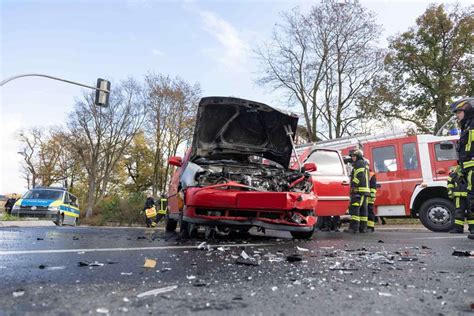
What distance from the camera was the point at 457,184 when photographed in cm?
771

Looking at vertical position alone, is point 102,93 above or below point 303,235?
above

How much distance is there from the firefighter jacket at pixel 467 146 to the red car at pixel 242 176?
2.23 m

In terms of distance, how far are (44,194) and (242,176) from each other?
1357 cm

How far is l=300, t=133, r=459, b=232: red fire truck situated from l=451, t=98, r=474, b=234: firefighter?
2529 mm

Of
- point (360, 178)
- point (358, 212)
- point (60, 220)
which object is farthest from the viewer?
point (60, 220)

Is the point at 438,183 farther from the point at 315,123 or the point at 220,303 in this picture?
the point at 315,123

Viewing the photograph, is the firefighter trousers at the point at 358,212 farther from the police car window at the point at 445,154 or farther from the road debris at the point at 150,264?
the road debris at the point at 150,264

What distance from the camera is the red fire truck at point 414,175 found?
9.24m

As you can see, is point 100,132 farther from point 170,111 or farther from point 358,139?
point 358,139

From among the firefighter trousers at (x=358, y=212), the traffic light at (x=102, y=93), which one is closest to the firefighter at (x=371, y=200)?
the firefighter trousers at (x=358, y=212)

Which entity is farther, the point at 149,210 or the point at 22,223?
the point at 149,210

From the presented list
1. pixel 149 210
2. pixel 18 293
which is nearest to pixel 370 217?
pixel 18 293

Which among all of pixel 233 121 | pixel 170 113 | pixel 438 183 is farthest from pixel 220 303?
pixel 170 113

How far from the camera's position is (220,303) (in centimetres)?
186
